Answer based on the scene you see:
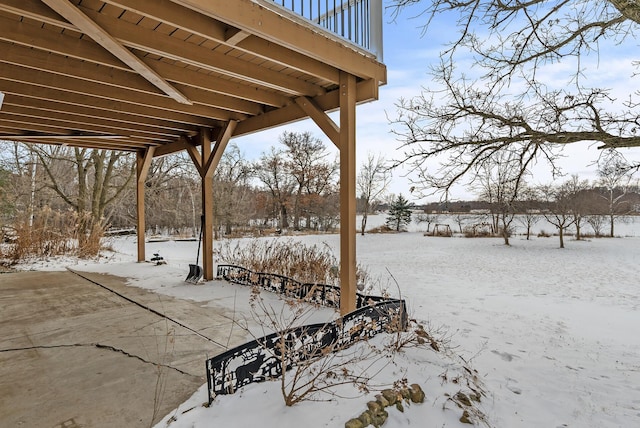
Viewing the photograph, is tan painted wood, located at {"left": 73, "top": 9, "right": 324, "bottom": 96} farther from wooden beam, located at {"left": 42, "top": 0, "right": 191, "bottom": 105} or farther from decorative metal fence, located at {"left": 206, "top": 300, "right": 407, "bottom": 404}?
decorative metal fence, located at {"left": 206, "top": 300, "right": 407, "bottom": 404}

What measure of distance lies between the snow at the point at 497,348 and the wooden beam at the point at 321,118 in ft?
6.47

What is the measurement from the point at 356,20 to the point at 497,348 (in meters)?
3.85

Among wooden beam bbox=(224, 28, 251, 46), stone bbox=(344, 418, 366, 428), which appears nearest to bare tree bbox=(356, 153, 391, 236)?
wooden beam bbox=(224, 28, 251, 46)

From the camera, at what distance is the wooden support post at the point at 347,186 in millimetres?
3414

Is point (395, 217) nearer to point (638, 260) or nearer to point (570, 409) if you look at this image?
point (638, 260)

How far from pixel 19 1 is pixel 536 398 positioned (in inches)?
184

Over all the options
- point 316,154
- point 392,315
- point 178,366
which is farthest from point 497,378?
point 316,154

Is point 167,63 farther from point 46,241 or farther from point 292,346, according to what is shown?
point 46,241

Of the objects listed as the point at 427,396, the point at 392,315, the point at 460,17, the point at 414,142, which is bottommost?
the point at 427,396

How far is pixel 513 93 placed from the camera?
4402 millimetres

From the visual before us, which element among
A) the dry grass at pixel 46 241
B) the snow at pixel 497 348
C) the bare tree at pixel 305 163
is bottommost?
the snow at pixel 497 348

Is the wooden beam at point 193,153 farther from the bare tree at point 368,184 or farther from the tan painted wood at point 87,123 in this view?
the bare tree at point 368,184

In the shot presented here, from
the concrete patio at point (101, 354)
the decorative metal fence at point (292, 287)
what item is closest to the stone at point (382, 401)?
the concrete patio at point (101, 354)

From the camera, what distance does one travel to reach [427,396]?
7.66 ft
